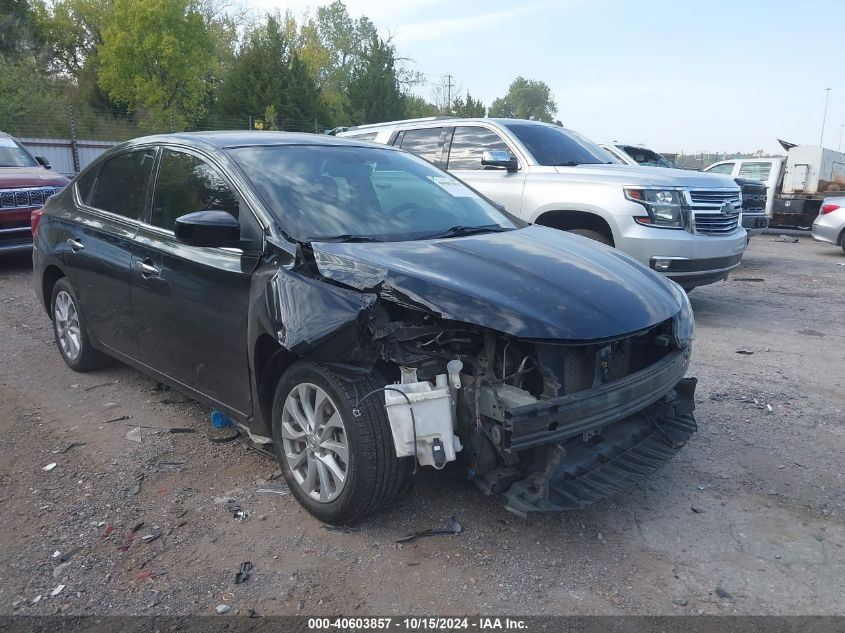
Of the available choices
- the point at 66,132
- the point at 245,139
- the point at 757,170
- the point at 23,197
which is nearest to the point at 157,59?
the point at 66,132

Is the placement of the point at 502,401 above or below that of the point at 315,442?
above

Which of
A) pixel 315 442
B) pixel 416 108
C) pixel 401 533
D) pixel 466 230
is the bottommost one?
pixel 401 533

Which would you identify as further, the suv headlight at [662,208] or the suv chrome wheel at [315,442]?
the suv headlight at [662,208]

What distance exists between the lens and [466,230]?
12.9ft

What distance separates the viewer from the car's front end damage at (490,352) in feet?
9.30

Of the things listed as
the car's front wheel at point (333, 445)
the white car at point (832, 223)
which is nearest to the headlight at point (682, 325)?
the car's front wheel at point (333, 445)

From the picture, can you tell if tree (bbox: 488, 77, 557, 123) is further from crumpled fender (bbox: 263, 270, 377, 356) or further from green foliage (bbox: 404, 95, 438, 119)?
crumpled fender (bbox: 263, 270, 377, 356)

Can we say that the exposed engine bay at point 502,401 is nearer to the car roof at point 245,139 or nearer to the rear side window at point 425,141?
the car roof at point 245,139

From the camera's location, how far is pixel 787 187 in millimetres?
16484

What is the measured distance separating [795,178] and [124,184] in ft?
53.3

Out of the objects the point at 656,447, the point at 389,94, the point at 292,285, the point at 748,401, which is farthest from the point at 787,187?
the point at 389,94

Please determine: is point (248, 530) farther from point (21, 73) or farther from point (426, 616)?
point (21, 73)

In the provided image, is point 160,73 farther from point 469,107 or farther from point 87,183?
point 87,183

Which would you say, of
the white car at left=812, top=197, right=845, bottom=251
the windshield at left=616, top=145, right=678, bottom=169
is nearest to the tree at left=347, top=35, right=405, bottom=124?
the windshield at left=616, top=145, right=678, bottom=169
